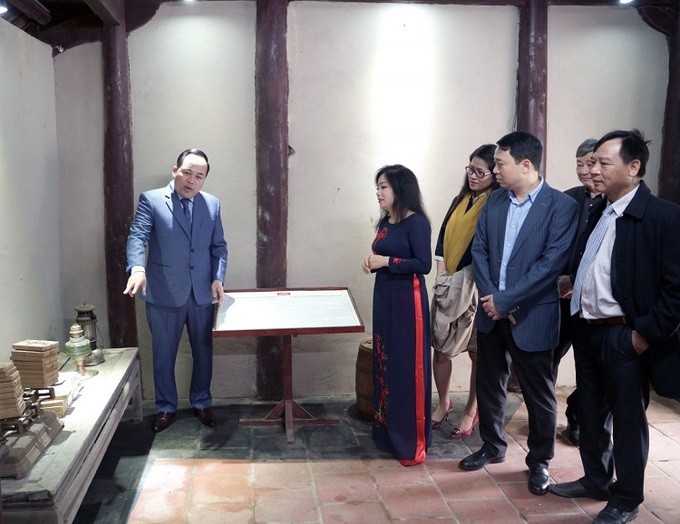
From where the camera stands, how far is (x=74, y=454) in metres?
2.86

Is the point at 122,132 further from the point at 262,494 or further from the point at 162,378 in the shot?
the point at 262,494

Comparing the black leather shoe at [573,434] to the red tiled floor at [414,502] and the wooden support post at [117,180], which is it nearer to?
the red tiled floor at [414,502]

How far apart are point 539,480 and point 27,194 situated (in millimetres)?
3454

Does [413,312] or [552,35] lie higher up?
[552,35]

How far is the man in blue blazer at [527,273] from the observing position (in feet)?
11.0

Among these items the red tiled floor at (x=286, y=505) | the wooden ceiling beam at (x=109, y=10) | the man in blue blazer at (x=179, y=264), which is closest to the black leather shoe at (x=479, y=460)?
the red tiled floor at (x=286, y=505)

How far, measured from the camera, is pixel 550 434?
3582 mm

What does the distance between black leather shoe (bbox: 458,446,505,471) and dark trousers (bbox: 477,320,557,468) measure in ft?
0.12

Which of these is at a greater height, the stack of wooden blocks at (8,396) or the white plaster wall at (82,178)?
the white plaster wall at (82,178)

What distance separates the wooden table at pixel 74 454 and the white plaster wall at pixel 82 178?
76 centimetres

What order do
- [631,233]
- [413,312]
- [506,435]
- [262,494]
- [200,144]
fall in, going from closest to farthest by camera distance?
[631,233], [262,494], [413,312], [506,435], [200,144]

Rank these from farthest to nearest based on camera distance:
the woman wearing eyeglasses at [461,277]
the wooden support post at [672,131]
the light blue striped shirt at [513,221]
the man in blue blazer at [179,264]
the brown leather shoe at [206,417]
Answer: the wooden support post at [672,131]
the brown leather shoe at [206,417]
the man in blue blazer at [179,264]
the woman wearing eyeglasses at [461,277]
the light blue striped shirt at [513,221]

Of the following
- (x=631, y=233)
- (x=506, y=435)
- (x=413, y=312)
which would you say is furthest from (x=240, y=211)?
(x=631, y=233)

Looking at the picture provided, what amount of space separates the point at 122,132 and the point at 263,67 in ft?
3.55
